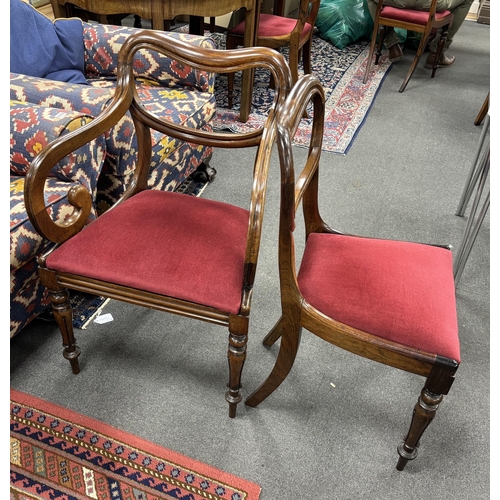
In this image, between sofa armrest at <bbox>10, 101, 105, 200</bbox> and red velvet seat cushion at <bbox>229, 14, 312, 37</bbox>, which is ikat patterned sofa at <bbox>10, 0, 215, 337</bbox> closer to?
sofa armrest at <bbox>10, 101, 105, 200</bbox>

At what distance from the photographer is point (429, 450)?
1280mm

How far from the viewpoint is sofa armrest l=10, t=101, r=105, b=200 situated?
1344 mm

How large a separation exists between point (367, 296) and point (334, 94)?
2.57 m

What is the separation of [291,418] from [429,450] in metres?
0.38

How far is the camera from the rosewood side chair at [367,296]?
0.98m

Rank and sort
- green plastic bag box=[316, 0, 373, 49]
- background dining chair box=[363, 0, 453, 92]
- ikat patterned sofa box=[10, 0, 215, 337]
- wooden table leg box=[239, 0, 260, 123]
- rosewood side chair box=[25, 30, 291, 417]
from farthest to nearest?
green plastic bag box=[316, 0, 373, 49] → background dining chair box=[363, 0, 453, 92] → wooden table leg box=[239, 0, 260, 123] → ikat patterned sofa box=[10, 0, 215, 337] → rosewood side chair box=[25, 30, 291, 417]

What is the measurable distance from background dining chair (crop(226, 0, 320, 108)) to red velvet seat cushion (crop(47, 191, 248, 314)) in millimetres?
1692

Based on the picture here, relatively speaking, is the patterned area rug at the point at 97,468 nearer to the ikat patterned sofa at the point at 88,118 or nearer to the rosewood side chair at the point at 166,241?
the rosewood side chair at the point at 166,241

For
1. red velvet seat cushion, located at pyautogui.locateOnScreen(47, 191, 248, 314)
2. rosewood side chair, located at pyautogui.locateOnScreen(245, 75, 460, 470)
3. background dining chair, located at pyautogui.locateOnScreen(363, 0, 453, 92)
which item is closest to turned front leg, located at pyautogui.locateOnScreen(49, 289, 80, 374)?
A: red velvet seat cushion, located at pyautogui.locateOnScreen(47, 191, 248, 314)

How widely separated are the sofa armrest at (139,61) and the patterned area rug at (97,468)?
144 cm

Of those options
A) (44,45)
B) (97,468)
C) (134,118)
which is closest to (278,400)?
(97,468)
